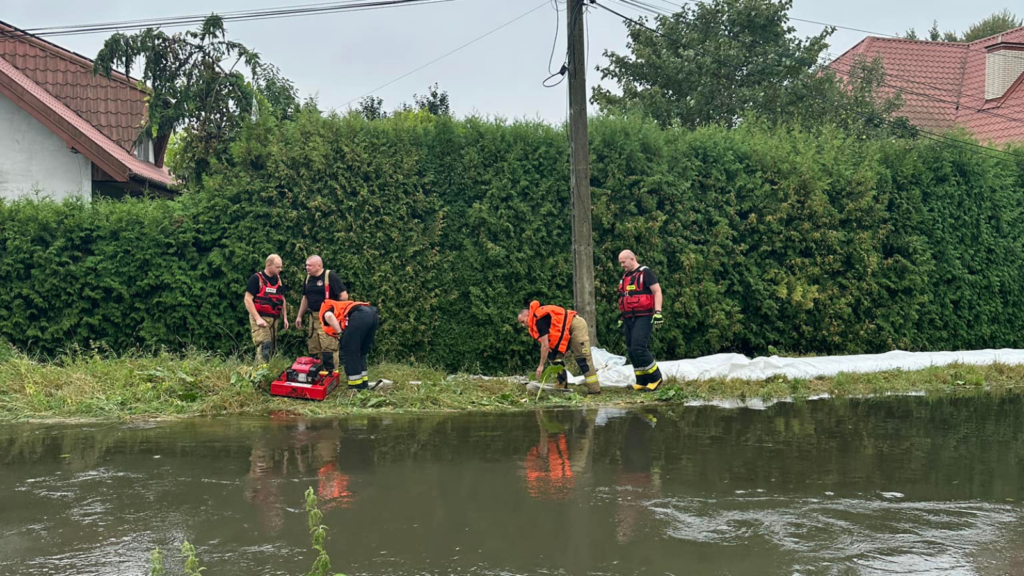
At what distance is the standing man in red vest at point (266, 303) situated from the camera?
11.7 metres

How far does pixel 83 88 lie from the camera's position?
21484 mm

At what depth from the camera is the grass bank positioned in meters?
9.95

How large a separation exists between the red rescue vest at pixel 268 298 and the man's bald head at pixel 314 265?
599 millimetres

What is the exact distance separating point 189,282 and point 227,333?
86 centimetres

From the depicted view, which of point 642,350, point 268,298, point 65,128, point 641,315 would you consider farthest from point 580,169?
point 65,128

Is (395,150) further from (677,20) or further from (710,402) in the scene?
(677,20)

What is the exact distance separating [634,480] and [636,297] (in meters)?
5.02

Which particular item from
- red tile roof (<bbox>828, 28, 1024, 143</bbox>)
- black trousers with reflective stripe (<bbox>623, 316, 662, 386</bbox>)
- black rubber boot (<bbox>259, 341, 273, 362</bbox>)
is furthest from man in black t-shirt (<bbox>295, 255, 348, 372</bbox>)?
red tile roof (<bbox>828, 28, 1024, 143</bbox>)

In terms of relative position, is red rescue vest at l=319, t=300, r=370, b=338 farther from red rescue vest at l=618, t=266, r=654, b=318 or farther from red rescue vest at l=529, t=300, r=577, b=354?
Result: red rescue vest at l=618, t=266, r=654, b=318

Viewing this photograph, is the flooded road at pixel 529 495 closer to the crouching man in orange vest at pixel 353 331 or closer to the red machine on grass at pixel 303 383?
the red machine on grass at pixel 303 383

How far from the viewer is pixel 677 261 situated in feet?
44.8

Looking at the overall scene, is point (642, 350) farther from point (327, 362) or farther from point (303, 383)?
point (303, 383)

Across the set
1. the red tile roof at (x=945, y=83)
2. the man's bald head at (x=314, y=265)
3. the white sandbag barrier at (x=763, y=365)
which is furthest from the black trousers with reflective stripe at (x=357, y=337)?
the red tile roof at (x=945, y=83)

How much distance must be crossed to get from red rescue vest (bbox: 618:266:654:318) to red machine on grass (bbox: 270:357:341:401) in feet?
12.8
